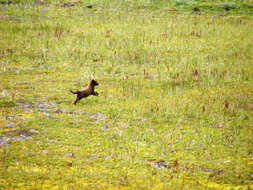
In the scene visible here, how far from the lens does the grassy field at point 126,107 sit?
6758mm

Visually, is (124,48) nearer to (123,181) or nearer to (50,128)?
(50,128)

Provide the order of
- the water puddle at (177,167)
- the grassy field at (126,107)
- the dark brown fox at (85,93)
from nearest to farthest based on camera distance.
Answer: the grassy field at (126,107) < the water puddle at (177,167) < the dark brown fox at (85,93)

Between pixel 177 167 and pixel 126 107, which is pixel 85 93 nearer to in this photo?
pixel 126 107

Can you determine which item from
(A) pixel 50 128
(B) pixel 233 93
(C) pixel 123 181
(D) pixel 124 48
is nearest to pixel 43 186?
(C) pixel 123 181

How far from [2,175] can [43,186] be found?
95cm

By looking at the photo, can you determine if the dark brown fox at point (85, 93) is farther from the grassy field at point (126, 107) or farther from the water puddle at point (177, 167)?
the water puddle at point (177, 167)

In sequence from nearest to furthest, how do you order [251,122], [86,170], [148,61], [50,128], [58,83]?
[86,170] → [50,128] → [251,122] → [58,83] → [148,61]

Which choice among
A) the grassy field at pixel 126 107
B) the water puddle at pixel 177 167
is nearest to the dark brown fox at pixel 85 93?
the grassy field at pixel 126 107

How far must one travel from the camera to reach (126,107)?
A: 35.7ft

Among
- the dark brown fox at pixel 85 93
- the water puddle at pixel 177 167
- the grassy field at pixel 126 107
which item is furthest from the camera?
the dark brown fox at pixel 85 93

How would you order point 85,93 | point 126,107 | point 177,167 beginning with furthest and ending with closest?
point 85,93, point 126,107, point 177,167

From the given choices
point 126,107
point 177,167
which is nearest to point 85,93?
point 126,107

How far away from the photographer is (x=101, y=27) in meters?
24.4

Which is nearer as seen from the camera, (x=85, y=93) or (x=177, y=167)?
(x=177, y=167)
